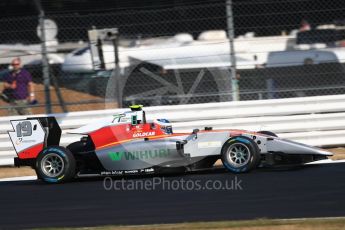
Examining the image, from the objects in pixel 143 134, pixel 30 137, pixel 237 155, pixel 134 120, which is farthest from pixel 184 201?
pixel 30 137

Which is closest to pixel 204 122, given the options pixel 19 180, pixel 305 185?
pixel 19 180

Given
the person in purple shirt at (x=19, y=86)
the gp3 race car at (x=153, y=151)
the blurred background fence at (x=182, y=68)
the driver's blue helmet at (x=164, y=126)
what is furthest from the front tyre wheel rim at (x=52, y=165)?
the person in purple shirt at (x=19, y=86)

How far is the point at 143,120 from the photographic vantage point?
29.9 feet

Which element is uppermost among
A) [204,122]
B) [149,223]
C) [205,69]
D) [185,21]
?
[185,21]

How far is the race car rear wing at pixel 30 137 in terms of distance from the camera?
31.0 feet

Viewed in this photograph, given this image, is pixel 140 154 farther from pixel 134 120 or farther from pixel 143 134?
pixel 134 120

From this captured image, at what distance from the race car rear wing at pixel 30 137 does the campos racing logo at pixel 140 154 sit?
39.9 inches

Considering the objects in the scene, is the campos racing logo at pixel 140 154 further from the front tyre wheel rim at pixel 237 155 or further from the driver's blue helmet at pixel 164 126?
the front tyre wheel rim at pixel 237 155

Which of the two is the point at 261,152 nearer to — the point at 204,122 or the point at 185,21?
the point at 204,122

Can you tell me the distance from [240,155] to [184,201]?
1654 mm

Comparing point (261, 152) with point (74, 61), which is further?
point (74, 61)

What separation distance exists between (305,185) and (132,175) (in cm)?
268

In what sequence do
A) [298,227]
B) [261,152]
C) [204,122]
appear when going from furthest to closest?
[204,122] < [261,152] < [298,227]

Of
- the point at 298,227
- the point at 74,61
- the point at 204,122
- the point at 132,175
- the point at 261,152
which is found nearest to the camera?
the point at 298,227
